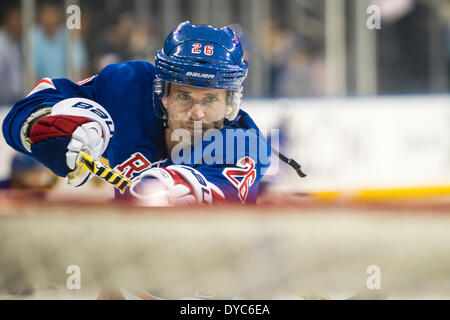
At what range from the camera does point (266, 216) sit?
1.74 metres

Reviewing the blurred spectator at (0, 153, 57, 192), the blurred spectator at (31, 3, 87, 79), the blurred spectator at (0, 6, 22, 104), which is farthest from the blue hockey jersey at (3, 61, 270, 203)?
the blurred spectator at (0, 6, 22, 104)

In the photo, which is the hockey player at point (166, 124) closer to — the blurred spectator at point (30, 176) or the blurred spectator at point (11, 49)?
the blurred spectator at point (30, 176)

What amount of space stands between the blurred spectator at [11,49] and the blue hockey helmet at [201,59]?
11.7 feet

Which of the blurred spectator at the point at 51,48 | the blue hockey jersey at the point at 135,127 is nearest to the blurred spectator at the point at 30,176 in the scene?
the blurred spectator at the point at 51,48

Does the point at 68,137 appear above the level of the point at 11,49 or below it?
below

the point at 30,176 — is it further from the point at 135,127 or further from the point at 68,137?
the point at 68,137

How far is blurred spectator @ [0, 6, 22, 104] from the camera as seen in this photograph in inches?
212

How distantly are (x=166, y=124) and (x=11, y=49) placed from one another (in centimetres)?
358

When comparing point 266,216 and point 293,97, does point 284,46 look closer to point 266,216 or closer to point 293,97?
point 293,97

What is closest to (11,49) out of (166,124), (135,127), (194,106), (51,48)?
(51,48)

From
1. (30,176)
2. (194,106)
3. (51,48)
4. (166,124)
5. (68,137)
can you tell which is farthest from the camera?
(51,48)

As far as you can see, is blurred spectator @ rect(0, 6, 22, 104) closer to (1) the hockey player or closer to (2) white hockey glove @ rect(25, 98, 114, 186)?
(1) the hockey player

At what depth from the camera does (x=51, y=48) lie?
210 inches
